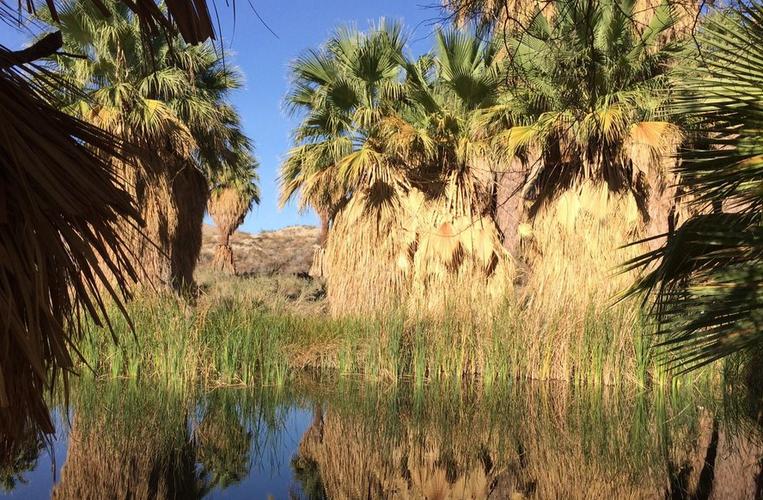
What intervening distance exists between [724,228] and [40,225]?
17.7ft

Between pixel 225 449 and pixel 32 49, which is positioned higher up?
pixel 32 49

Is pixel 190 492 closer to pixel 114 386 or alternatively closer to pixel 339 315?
pixel 114 386

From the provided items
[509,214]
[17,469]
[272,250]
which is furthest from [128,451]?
[272,250]

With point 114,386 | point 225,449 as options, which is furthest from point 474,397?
point 114,386

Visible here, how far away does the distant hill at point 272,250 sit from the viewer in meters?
43.1

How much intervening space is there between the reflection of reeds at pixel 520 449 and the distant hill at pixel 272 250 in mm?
31604

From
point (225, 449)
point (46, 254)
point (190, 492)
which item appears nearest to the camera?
point (46, 254)

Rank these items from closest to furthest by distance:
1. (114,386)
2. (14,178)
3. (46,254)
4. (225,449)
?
(14,178) < (46,254) < (225,449) < (114,386)

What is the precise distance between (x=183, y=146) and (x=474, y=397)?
998cm

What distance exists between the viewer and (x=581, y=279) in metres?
13.6

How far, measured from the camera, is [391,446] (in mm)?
7293

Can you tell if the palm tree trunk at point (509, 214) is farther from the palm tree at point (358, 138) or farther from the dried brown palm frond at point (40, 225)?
the dried brown palm frond at point (40, 225)

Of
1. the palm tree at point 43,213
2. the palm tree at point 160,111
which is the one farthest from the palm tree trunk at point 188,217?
the palm tree at point 43,213

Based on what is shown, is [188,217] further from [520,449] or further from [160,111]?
[520,449]
